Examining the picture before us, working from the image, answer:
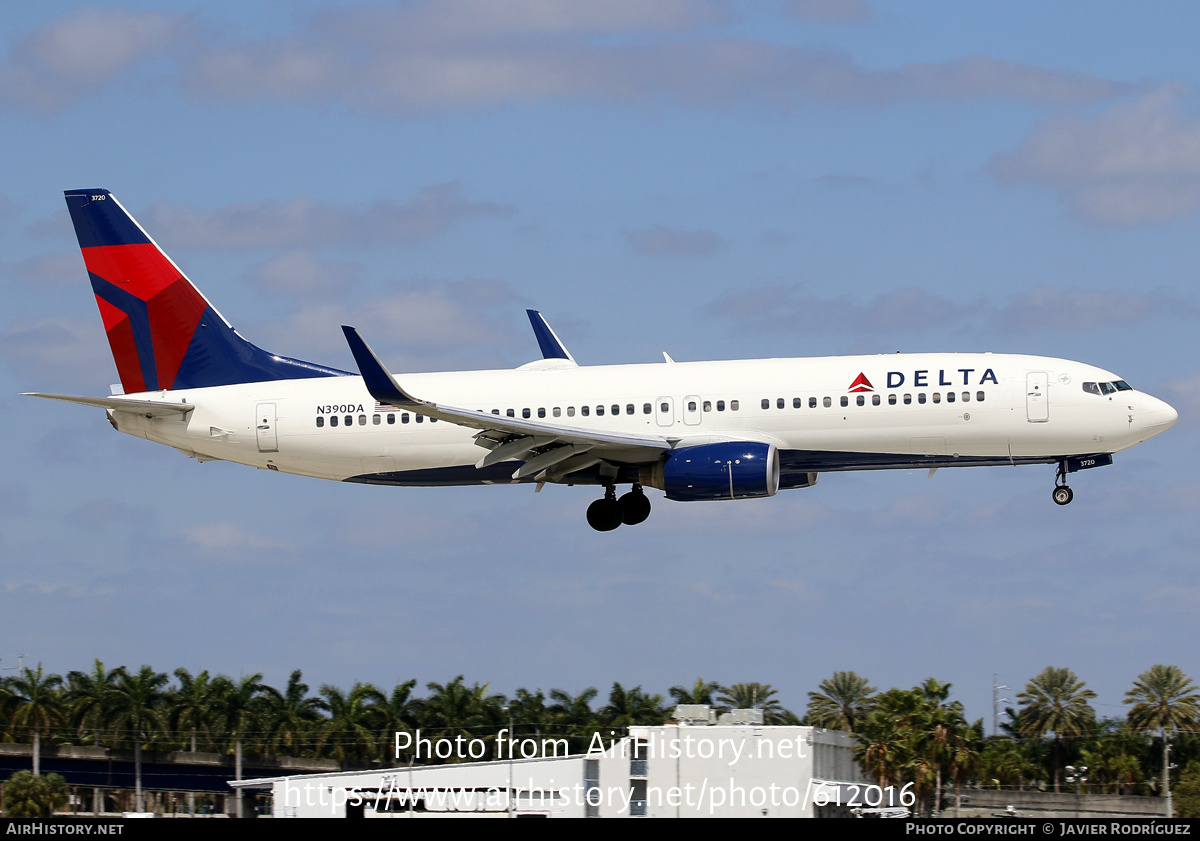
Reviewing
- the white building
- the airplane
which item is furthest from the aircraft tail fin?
the white building

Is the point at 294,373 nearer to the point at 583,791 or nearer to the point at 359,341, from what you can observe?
the point at 359,341

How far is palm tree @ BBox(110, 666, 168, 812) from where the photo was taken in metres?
74.6

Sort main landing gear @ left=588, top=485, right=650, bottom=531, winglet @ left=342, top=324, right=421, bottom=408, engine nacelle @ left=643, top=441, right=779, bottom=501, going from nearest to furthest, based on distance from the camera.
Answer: winglet @ left=342, top=324, right=421, bottom=408
engine nacelle @ left=643, top=441, right=779, bottom=501
main landing gear @ left=588, top=485, right=650, bottom=531

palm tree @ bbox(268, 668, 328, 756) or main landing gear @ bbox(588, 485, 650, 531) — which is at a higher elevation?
main landing gear @ bbox(588, 485, 650, 531)

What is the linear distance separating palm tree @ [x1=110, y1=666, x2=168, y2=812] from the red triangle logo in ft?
150

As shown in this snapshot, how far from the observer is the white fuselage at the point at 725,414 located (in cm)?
4091

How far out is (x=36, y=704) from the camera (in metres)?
77.7

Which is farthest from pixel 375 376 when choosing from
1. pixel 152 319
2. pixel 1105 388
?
pixel 1105 388

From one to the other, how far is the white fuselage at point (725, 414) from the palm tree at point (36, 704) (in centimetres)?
3687

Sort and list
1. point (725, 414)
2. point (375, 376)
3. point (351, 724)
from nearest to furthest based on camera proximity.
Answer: point (375, 376) → point (725, 414) → point (351, 724)

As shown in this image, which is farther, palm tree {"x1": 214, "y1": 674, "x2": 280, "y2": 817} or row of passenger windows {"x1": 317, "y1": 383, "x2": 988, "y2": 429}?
palm tree {"x1": 214, "y1": 674, "x2": 280, "y2": 817}

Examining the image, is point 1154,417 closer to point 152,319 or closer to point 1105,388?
point 1105,388

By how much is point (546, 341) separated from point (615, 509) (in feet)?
26.2

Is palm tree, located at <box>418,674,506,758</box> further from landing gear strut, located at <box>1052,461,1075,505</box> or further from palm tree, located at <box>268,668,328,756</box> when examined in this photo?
landing gear strut, located at <box>1052,461,1075,505</box>
